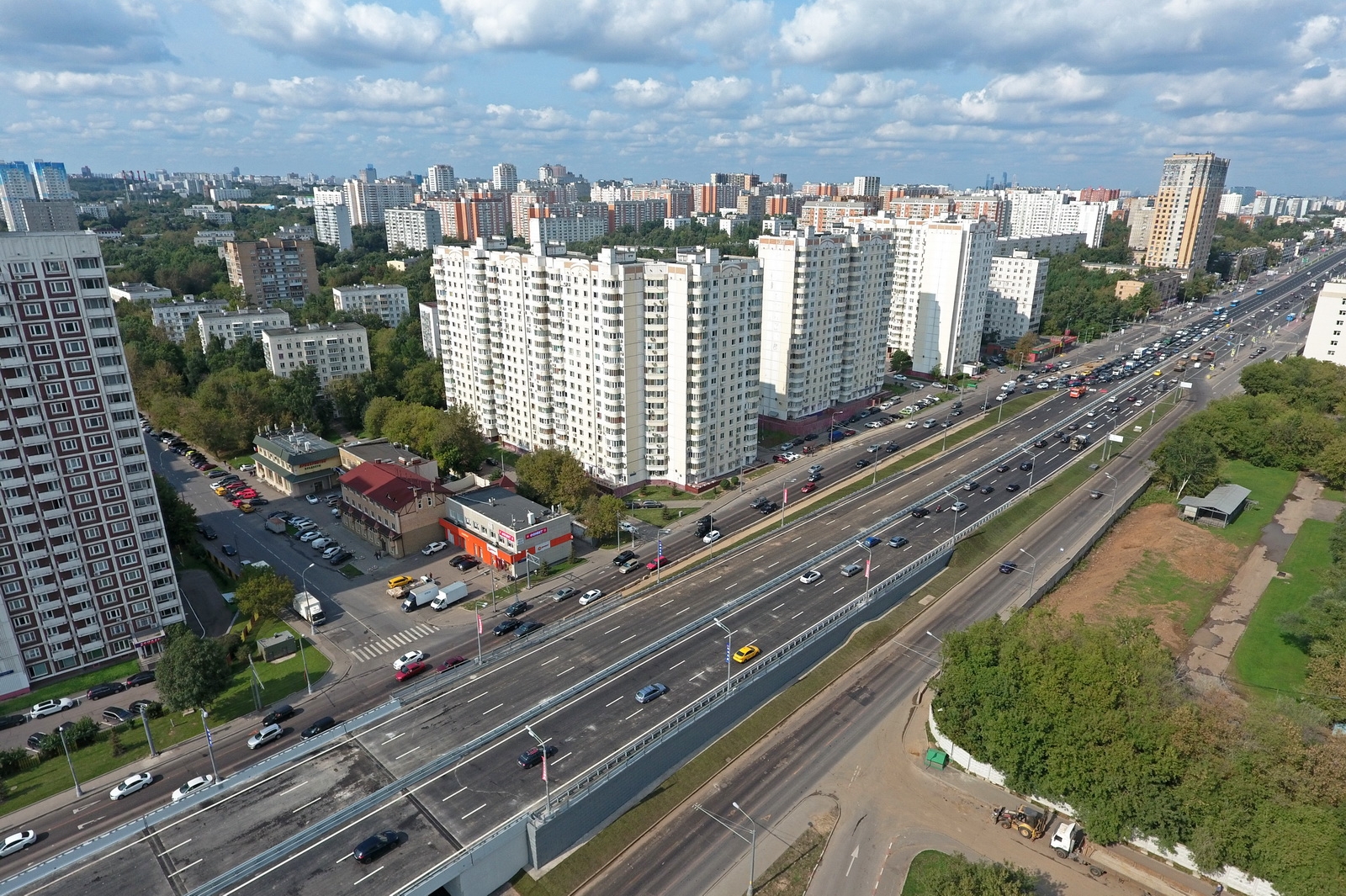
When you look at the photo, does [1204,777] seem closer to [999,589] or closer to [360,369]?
[999,589]

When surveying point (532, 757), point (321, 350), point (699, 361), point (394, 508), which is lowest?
point (532, 757)

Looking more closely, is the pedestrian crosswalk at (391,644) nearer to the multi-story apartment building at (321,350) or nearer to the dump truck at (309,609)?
the dump truck at (309,609)

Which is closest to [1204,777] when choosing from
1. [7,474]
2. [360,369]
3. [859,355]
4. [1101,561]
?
[1101,561]

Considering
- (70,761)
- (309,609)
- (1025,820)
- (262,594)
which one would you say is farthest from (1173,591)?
(70,761)

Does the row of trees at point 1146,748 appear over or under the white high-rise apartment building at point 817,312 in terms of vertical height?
under

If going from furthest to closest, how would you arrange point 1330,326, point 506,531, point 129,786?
point 1330,326, point 506,531, point 129,786

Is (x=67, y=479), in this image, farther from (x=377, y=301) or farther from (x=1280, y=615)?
(x=377, y=301)

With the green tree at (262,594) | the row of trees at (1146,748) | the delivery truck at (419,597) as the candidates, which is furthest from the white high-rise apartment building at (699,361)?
the row of trees at (1146,748)
